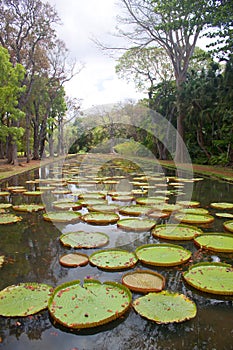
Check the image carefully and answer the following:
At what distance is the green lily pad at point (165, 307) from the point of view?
1.94 metres

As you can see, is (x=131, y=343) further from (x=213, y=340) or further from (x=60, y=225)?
(x=60, y=225)

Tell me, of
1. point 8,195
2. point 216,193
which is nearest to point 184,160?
point 216,193

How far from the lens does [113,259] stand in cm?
295

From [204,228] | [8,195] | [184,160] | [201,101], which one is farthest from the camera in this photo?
[184,160]

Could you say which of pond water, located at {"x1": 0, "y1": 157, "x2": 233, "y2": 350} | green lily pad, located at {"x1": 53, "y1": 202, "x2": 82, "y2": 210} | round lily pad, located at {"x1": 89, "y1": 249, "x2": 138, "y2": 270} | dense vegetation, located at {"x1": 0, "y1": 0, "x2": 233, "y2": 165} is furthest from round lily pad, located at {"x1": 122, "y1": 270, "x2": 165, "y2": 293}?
dense vegetation, located at {"x1": 0, "y1": 0, "x2": 233, "y2": 165}

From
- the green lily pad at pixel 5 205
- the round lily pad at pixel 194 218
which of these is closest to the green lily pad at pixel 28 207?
the green lily pad at pixel 5 205

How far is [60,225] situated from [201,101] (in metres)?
12.4

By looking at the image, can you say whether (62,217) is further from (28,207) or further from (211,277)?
(211,277)

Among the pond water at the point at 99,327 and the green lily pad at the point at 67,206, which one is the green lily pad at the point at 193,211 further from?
the green lily pad at the point at 67,206

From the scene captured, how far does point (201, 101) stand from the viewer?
14.5m

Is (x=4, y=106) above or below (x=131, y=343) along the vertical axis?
above

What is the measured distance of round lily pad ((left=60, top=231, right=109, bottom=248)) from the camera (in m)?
3.41

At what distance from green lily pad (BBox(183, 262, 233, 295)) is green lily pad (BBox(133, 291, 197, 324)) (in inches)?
12.1

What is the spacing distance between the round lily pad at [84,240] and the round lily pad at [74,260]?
1.02 ft
